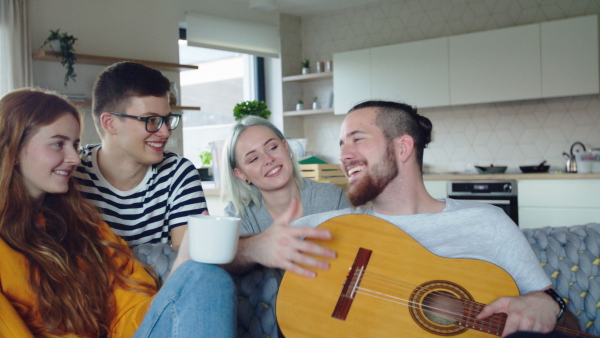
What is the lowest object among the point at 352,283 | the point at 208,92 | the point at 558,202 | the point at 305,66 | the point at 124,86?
the point at 558,202

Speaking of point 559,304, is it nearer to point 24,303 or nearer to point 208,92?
point 24,303

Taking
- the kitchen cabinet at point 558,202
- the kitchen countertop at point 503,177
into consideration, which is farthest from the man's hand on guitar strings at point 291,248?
the kitchen cabinet at point 558,202

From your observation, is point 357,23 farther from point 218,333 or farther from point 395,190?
point 218,333

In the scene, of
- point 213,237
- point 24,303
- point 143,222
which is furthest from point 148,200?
point 213,237

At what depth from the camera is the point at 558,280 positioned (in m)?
1.48

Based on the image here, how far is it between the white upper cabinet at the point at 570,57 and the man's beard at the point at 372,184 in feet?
10.9

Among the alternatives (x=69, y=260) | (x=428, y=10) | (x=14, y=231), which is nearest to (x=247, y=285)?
(x=69, y=260)

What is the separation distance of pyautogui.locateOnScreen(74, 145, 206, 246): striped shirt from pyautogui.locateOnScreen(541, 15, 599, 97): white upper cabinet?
3474 mm

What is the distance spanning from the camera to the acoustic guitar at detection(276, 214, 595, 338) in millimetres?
1258

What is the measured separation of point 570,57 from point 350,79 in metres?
1.99

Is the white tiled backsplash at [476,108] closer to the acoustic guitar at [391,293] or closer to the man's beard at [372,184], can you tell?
the man's beard at [372,184]

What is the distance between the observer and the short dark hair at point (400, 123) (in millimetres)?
1698

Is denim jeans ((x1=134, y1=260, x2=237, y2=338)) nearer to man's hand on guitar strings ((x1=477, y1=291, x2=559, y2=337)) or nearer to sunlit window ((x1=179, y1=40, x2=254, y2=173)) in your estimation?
man's hand on guitar strings ((x1=477, y1=291, x2=559, y2=337))

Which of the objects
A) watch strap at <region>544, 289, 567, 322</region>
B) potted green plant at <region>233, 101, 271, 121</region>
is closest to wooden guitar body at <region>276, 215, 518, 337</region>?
watch strap at <region>544, 289, 567, 322</region>
